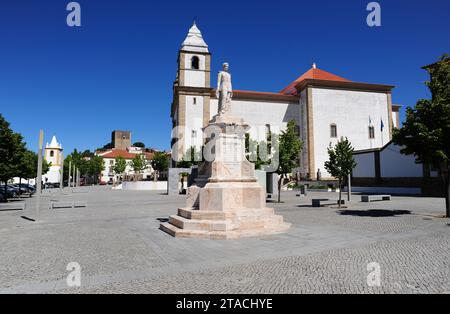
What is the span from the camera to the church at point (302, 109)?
154ft

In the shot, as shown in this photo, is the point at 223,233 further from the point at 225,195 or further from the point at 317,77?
the point at 317,77

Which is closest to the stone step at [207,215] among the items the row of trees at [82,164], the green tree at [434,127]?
the green tree at [434,127]

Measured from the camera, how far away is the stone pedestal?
8766 millimetres

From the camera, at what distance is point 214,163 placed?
10125mm

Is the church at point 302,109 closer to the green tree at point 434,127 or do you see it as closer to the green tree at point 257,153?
the green tree at point 257,153

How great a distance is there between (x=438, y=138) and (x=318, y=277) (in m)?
10.0

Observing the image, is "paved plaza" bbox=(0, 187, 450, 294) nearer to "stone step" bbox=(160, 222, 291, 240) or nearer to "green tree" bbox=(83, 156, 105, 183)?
"stone step" bbox=(160, 222, 291, 240)

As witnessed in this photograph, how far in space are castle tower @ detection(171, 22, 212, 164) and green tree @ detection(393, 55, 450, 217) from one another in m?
35.2

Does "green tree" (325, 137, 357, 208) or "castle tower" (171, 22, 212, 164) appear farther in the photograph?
"castle tower" (171, 22, 212, 164)

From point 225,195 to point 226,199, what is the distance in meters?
0.13

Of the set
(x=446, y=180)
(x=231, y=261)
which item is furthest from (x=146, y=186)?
(x=231, y=261)

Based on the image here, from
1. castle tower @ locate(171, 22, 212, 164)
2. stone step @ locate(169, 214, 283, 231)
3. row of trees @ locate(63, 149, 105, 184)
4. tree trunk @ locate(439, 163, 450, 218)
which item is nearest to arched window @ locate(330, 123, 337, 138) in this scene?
castle tower @ locate(171, 22, 212, 164)

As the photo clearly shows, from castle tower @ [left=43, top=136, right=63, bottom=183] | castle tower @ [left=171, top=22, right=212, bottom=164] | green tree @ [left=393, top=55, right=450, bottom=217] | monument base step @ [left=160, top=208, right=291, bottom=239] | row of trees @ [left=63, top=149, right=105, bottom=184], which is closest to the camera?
monument base step @ [left=160, top=208, right=291, bottom=239]
